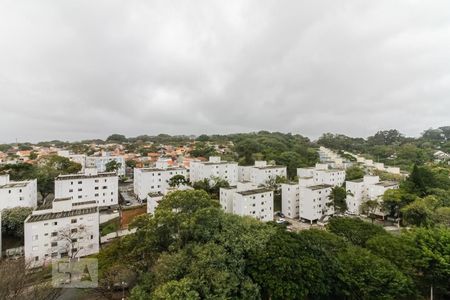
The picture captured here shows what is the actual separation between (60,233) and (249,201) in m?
19.2

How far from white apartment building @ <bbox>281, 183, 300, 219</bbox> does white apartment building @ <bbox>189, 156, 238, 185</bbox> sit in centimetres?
1115

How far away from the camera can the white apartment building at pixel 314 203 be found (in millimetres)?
31594

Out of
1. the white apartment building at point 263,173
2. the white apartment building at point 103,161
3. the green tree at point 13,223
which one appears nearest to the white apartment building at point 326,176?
the white apartment building at point 263,173

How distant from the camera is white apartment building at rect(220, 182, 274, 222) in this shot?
2816 centimetres

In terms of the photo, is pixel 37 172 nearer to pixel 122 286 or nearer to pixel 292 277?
pixel 122 286

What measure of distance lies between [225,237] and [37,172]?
33887 mm

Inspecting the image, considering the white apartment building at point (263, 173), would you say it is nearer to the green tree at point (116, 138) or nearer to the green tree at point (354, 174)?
the green tree at point (354, 174)

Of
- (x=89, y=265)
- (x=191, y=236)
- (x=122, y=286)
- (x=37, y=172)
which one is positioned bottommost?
(x=122, y=286)

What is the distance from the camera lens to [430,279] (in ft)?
49.2

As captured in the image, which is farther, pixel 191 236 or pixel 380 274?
pixel 191 236

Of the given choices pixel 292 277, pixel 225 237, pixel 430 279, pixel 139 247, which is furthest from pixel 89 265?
pixel 430 279

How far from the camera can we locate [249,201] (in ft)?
92.9

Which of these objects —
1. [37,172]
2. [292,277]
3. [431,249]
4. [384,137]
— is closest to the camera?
[292,277]

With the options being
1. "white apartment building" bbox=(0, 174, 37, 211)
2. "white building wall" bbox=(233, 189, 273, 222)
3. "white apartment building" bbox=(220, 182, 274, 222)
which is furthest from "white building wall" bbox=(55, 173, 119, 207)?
"white building wall" bbox=(233, 189, 273, 222)
